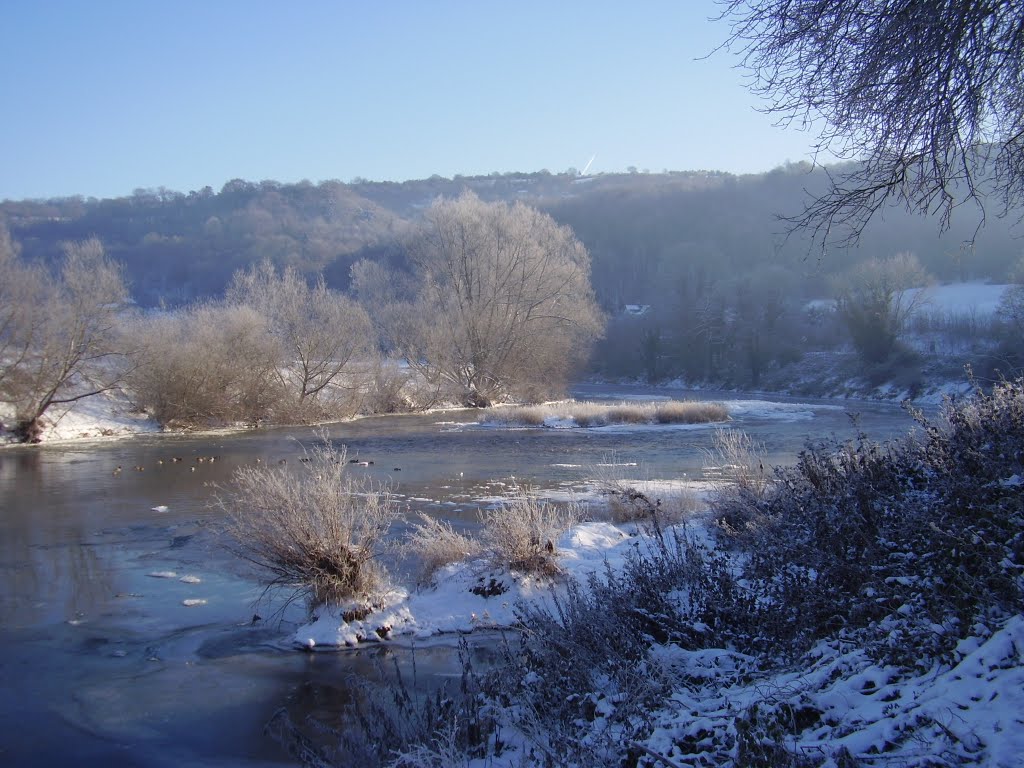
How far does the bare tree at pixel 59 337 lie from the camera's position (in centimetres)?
2738

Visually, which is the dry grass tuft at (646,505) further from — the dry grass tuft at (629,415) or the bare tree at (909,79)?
the dry grass tuft at (629,415)

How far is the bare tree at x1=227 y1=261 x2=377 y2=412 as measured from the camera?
123 ft

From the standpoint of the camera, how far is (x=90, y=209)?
13000cm

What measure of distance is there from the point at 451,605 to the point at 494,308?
36.1 m

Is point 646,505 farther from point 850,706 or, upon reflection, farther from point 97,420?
point 97,420

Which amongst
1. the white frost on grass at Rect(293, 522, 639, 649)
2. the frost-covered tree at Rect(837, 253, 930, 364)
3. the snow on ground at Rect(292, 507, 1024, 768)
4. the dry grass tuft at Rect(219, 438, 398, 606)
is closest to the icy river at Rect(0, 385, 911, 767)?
the white frost on grass at Rect(293, 522, 639, 649)

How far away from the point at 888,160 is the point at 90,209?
484 feet

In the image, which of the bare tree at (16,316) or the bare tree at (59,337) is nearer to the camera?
the bare tree at (16,316)

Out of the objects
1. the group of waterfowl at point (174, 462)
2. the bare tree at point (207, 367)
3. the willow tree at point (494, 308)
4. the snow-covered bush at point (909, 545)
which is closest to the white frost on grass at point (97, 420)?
the bare tree at point (207, 367)

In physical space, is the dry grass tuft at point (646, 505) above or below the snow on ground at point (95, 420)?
above

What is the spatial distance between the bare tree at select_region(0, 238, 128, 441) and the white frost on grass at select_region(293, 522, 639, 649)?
24210 mm

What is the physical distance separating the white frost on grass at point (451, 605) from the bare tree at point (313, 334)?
2799cm

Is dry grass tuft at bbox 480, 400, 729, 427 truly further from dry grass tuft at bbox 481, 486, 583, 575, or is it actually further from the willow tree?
dry grass tuft at bbox 481, 486, 583, 575

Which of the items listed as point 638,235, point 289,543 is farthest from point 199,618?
point 638,235
